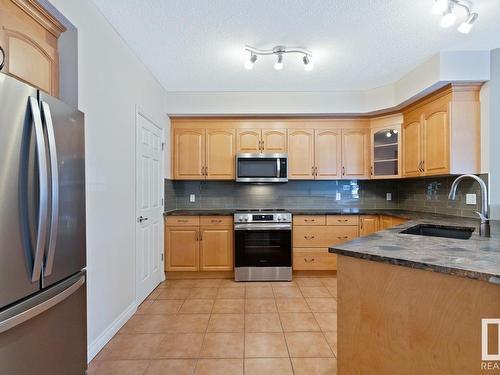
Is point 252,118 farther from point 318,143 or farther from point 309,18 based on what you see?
point 309,18

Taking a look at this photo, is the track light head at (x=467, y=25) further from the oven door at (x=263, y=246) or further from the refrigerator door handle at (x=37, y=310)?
the refrigerator door handle at (x=37, y=310)

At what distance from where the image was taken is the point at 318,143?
3.75 meters

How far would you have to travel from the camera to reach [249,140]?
3.72 metres

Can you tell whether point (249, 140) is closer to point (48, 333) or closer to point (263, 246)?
point (263, 246)

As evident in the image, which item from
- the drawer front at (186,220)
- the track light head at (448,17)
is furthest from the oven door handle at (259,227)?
the track light head at (448,17)

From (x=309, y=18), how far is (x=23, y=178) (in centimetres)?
211

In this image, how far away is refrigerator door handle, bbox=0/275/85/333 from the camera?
3.01 ft

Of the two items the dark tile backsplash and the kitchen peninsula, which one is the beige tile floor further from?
the dark tile backsplash

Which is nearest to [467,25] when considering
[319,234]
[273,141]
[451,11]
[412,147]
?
[451,11]

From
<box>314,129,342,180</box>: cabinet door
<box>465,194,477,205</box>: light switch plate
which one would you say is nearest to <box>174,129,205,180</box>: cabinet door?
<box>314,129,342,180</box>: cabinet door

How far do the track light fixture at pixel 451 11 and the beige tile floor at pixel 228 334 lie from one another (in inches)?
96.6

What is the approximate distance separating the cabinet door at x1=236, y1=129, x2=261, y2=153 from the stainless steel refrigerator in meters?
2.50

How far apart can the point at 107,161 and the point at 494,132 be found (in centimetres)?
347

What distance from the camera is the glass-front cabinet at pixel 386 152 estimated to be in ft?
11.4
